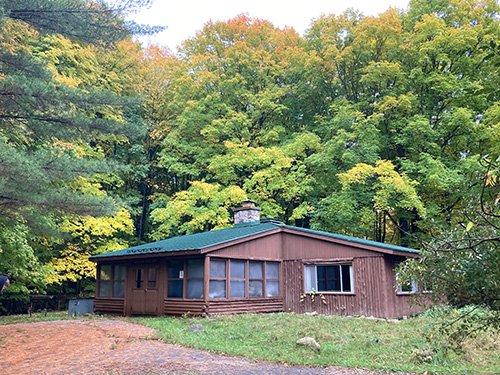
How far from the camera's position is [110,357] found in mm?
7488

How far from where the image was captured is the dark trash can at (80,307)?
15953 millimetres

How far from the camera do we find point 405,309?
546 inches

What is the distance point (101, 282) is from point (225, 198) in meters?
6.72

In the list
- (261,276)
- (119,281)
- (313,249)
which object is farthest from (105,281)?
(313,249)

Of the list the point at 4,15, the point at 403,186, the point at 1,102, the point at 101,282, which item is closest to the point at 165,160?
the point at 101,282

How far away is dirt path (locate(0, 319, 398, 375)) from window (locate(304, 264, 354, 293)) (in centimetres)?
626

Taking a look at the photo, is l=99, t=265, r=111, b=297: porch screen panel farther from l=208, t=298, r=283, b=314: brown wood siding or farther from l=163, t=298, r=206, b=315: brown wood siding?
l=208, t=298, r=283, b=314: brown wood siding

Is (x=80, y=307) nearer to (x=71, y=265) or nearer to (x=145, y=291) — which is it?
(x=145, y=291)

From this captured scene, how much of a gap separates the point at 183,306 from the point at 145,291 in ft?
6.35

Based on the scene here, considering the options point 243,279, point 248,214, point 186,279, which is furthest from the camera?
point 248,214

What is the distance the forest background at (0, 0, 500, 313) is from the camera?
57.7ft

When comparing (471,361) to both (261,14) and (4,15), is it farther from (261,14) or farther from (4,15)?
(261,14)

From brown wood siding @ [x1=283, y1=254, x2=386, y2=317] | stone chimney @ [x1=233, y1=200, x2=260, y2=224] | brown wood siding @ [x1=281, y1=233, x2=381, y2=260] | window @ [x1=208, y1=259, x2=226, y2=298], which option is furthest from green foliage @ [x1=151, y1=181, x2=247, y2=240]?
brown wood siding @ [x1=283, y1=254, x2=386, y2=317]

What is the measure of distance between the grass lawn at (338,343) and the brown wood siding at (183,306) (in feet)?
4.55
